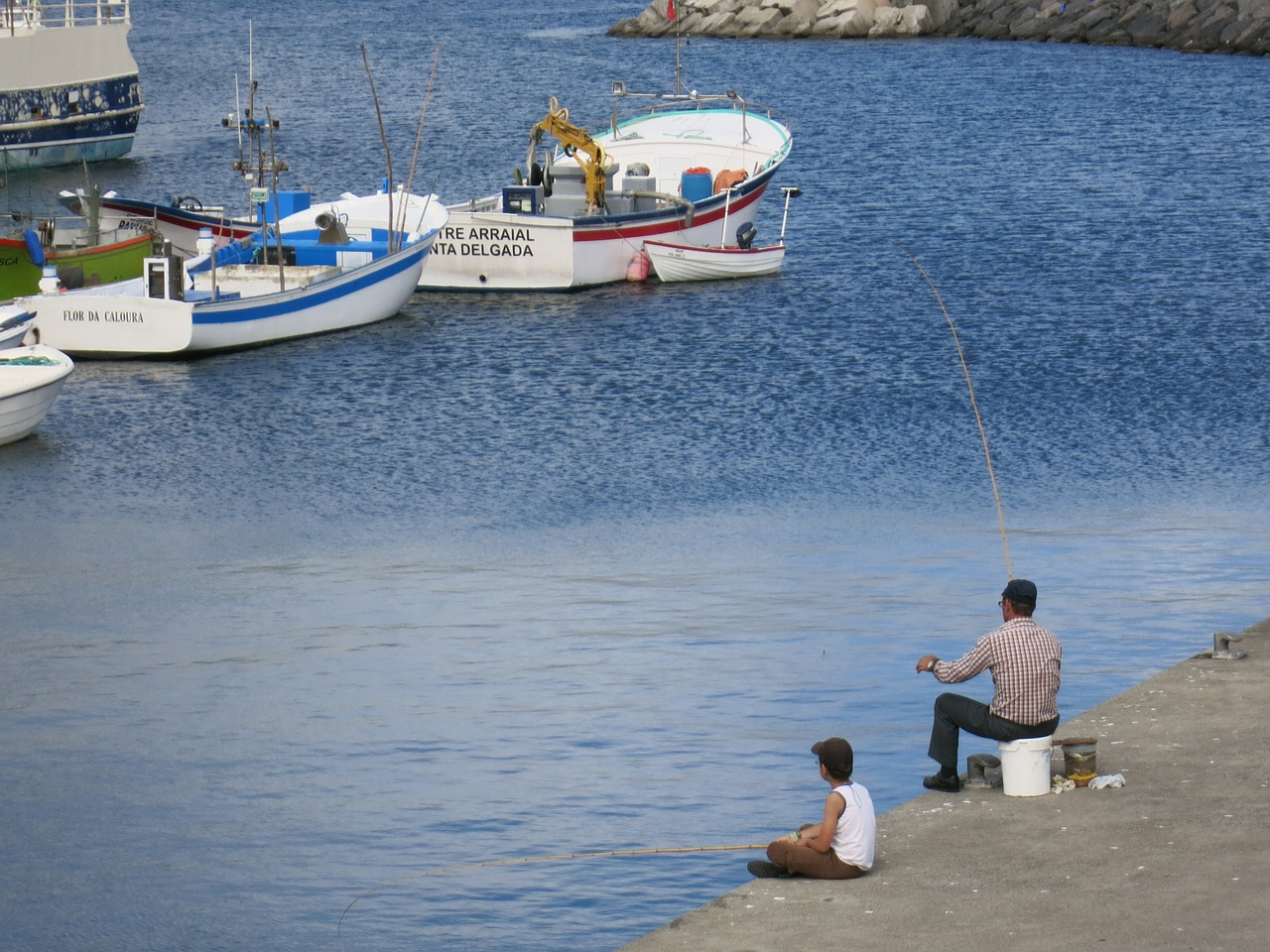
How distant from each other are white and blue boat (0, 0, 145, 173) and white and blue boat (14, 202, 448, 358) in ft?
83.4


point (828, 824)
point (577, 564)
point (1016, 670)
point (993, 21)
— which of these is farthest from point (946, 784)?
point (993, 21)

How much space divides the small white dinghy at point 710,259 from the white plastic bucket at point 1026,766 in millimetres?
22317

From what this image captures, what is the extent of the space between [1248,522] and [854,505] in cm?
381

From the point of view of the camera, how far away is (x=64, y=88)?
55.7 m

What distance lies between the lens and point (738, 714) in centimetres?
1416

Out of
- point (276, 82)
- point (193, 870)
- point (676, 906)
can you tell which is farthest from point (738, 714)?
point (276, 82)

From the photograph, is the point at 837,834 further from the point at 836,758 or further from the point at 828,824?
the point at 836,758

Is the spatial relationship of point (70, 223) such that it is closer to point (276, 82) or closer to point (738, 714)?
point (738, 714)

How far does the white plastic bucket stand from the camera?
1086 centimetres

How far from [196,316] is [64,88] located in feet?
103

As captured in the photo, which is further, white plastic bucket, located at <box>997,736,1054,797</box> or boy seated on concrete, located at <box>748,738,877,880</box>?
white plastic bucket, located at <box>997,736,1054,797</box>

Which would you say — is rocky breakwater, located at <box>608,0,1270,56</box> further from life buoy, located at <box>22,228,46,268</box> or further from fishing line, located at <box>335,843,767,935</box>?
fishing line, located at <box>335,843,767,935</box>

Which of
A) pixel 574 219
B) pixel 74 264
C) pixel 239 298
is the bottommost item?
pixel 239 298

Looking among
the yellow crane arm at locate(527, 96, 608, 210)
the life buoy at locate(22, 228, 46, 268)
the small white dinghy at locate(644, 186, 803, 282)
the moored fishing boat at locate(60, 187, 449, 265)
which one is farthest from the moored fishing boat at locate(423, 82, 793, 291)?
the life buoy at locate(22, 228, 46, 268)
